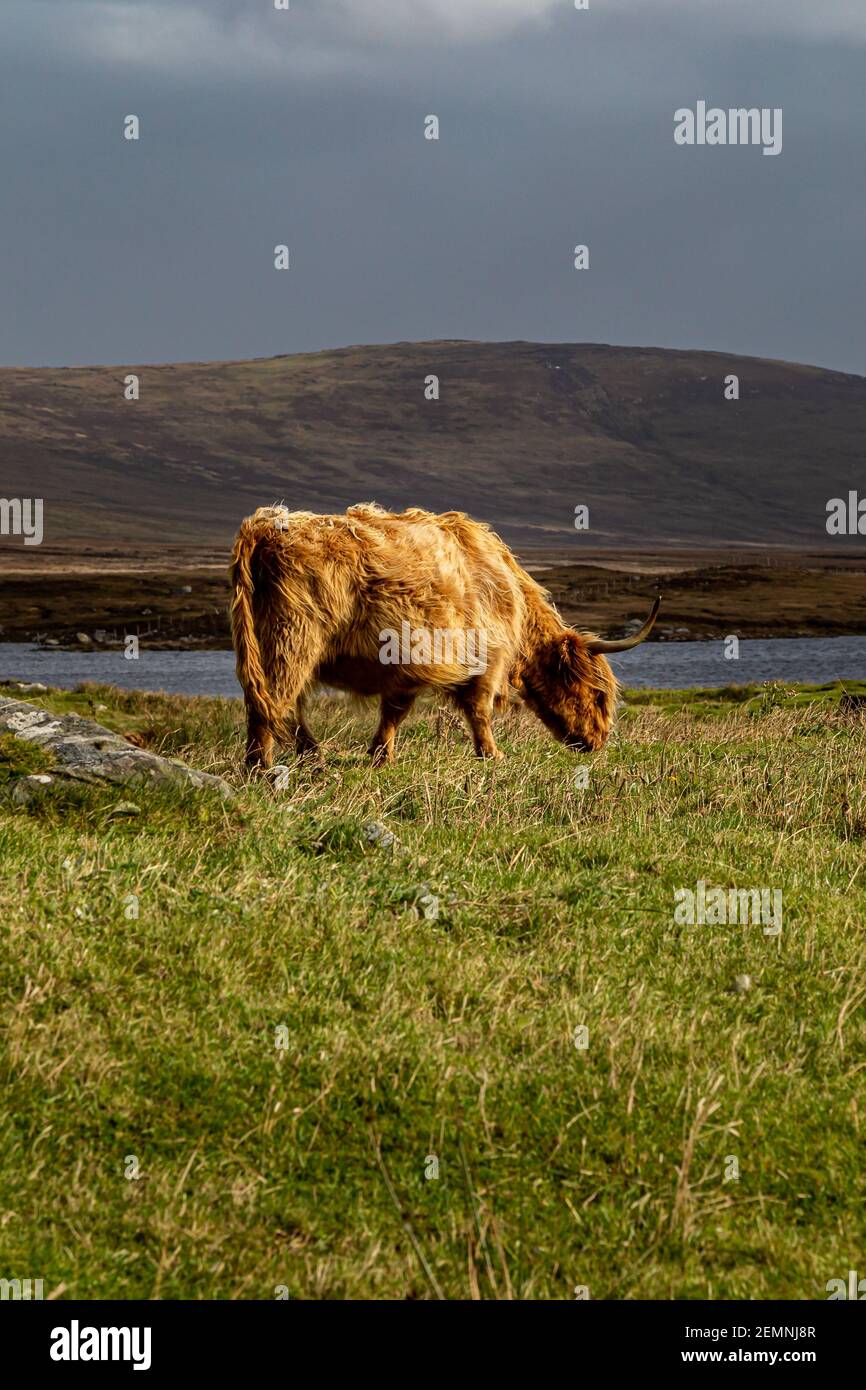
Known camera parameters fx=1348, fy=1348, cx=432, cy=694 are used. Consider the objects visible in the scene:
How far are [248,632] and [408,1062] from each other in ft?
17.8

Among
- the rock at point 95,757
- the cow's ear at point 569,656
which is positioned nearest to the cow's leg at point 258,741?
the rock at point 95,757

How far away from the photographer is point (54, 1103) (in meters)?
4.64

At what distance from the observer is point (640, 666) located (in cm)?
4444

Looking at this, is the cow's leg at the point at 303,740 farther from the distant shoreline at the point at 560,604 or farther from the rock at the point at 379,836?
the distant shoreline at the point at 560,604

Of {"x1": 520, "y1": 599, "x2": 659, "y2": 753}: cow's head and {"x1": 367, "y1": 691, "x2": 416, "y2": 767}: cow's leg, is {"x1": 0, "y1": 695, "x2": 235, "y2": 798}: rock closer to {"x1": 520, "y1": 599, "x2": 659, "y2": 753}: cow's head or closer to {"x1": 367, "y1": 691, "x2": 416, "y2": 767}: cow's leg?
{"x1": 367, "y1": 691, "x2": 416, "y2": 767}: cow's leg

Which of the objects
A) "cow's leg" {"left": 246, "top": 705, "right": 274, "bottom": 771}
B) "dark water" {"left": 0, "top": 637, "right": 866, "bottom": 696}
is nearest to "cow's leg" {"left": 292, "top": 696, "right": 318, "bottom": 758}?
"cow's leg" {"left": 246, "top": 705, "right": 274, "bottom": 771}

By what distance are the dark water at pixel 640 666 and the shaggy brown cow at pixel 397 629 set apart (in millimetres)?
19753

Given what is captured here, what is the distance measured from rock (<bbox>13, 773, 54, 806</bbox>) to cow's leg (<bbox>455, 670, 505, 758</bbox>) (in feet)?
15.5

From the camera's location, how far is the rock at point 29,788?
7727mm

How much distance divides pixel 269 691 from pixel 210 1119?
18.4ft

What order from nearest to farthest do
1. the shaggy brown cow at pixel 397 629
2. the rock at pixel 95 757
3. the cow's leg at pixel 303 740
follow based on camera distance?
the rock at pixel 95 757
the shaggy brown cow at pixel 397 629
the cow's leg at pixel 303 740

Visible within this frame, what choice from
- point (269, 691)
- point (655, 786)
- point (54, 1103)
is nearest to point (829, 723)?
point (655, 786)

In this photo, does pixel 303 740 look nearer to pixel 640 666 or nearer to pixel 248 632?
pixel 248 632
